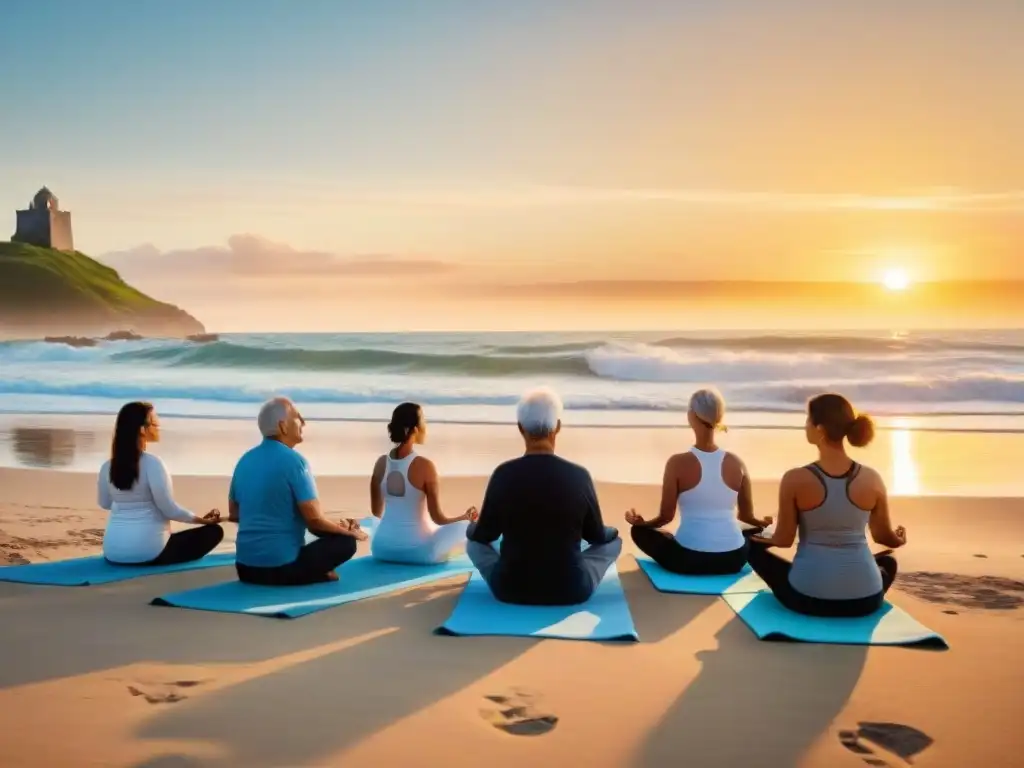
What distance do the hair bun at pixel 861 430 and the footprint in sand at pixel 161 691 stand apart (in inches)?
124

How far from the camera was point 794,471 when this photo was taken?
A: 4703mm

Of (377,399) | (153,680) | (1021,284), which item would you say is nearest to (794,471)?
(153,680)

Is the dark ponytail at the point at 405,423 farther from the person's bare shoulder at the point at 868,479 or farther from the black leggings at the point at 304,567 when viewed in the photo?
the person's bare shoulder at the point at 868,479

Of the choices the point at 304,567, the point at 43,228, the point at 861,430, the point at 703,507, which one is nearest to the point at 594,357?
the point at 703,507

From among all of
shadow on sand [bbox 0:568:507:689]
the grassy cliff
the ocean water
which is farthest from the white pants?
the grassy cliff

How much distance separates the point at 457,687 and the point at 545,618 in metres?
1.03

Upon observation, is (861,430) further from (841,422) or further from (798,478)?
(798,478)

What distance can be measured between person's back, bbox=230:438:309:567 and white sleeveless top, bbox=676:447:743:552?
224 cm

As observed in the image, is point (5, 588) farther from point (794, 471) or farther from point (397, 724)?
point (794, 471)

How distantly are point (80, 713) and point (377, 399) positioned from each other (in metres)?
17.8

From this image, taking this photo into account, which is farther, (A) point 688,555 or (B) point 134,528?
(B) point 134,528

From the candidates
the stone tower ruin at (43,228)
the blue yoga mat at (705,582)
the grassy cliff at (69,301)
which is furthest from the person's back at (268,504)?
the stone tower ruin at (43,228)

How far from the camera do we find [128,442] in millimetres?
5781

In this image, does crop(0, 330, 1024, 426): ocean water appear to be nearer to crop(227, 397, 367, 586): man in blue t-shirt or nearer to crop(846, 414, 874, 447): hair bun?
crop(227, 397, 367, 586): man in blue t-shirt
